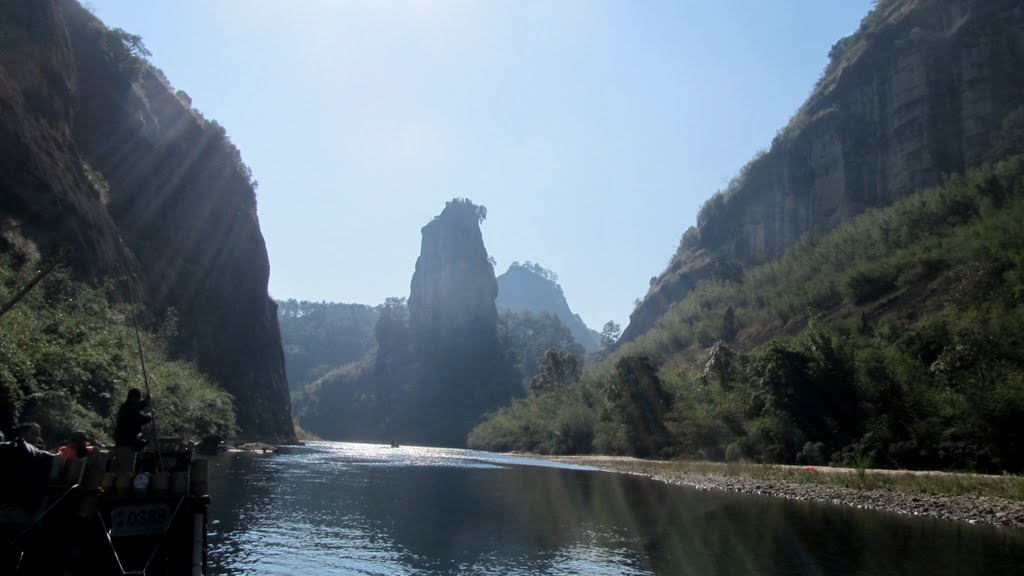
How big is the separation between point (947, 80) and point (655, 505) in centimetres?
8790

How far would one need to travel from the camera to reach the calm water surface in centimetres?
1758

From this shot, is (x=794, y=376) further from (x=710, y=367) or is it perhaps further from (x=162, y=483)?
(x=162, y=483)

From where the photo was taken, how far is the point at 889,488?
100 feet

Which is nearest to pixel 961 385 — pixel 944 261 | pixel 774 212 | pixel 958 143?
pixel 944 261

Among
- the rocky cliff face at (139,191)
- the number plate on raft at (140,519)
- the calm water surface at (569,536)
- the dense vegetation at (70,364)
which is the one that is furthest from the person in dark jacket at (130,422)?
the rocky cliff face at (139,191)

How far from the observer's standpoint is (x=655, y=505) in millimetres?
30297

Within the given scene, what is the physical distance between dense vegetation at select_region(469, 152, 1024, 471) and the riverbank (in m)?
2.50

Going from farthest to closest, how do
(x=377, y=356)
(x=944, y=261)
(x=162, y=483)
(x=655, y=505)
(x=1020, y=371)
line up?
1. (x=377, y=356)
2. (x=944, y=261)
3. (x=1020, y=371)
4. (x=655, y=505)
5. (x=162, y=483)

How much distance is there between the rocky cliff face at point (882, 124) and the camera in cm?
8769

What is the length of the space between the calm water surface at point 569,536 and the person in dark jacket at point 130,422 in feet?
17.7

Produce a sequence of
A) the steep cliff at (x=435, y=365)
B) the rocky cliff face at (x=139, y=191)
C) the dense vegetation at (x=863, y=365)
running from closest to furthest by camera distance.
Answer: the dense vegetation at (x=863, y=365) → the rocky cliff face at (x=139, y=191) → the steep cliff at (x=435, y=365)

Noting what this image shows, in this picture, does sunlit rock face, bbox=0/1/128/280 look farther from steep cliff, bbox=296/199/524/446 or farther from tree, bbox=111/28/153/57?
steep cliff, bbox=296/199/524/446

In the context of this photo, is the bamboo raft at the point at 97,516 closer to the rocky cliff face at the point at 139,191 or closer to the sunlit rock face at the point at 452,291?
the rocky cliff face at the point at 139,191

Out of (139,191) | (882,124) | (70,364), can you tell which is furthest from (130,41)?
(882,124)
